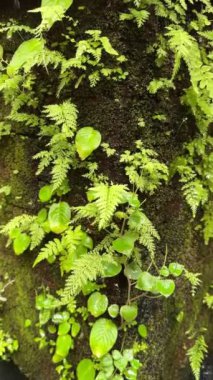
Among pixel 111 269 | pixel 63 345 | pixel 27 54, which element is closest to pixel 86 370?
pixel 63 345

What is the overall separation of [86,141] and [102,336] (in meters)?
1.21

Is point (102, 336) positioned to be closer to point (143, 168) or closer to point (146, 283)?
point (146, 283)

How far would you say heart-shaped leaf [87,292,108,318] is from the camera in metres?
2.55

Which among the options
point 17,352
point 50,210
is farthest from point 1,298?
point 50,210

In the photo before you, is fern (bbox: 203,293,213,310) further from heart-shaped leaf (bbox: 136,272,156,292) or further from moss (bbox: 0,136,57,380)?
moss (bbox: 0,136,57,380)

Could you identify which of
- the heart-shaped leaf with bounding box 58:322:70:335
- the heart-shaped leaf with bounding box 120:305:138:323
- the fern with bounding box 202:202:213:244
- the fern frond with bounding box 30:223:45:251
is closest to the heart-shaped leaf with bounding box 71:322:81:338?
the heart-shaped leaf with bounding box 58:322:70:335

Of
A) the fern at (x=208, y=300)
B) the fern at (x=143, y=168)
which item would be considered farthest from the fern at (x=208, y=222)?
the fern at (x=143, y=168)

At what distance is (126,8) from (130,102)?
618 mm

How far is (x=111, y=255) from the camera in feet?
8.17

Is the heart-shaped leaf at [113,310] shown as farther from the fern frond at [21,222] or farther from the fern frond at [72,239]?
the fern frond at [21,222]

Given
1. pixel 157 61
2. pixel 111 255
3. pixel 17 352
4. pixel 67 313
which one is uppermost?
pixel 157 61

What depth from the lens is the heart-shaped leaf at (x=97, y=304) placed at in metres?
2.55

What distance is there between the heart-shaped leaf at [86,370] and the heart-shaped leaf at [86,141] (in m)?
1.30

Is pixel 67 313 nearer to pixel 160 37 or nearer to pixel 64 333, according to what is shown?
pixel 64 333
